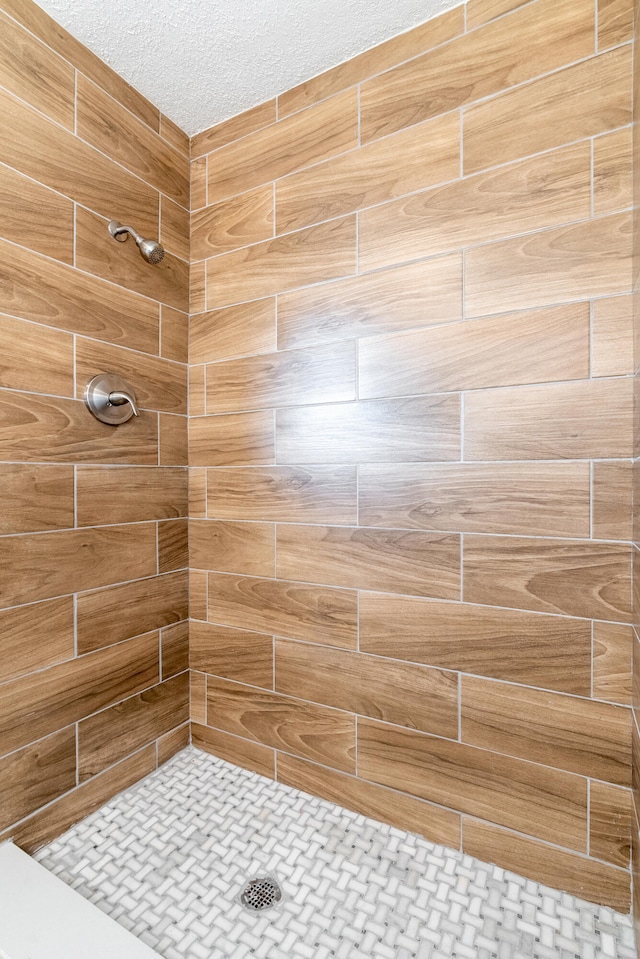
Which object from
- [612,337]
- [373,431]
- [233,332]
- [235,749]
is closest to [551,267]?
[612,337]

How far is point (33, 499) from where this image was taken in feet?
3.77

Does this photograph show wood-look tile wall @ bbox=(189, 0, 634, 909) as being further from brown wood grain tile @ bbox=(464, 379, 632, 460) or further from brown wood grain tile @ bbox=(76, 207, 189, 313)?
brown wood grain tile @ bbox=(76, 207, 189, 313)

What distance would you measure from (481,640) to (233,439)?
0.92m

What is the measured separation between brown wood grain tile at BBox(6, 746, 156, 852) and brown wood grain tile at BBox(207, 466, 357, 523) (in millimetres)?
778

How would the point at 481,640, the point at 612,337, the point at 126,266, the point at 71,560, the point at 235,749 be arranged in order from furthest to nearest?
the point at 235,749
the point at 126,266
the point at 71,560
the point at 481,640
the point at 612,337

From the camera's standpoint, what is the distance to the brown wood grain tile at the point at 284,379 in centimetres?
131

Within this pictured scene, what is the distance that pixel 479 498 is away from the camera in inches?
44.4

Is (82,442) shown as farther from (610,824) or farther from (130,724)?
(610,824)

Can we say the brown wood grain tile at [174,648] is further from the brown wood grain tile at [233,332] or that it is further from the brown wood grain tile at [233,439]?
the brown wood grain tile at [233,332]

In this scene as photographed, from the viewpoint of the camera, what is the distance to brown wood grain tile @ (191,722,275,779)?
1.44 meters

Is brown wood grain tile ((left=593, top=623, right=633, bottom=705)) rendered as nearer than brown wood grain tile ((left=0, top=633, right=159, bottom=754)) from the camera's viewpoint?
Yes

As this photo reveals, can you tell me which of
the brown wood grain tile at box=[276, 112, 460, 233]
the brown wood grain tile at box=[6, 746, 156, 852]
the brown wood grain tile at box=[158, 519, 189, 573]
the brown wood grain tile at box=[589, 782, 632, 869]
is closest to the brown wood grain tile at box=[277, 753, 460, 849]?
the brown wood grain tile at box=[589, 782, 632, 869]

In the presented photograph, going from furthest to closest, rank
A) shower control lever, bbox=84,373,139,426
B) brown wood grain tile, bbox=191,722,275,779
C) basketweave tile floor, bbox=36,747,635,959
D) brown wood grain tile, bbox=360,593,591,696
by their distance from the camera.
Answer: brown wood grain tile, bbox=191,722,275,779 → shower control lever, bbox=84,373,139,426 → brown wood grain tile, bbox=360,593,591,696 → basketweave tile floor, bbox=36,747,635,959

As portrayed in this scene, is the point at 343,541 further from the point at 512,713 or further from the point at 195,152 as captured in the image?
the point at 195,152
